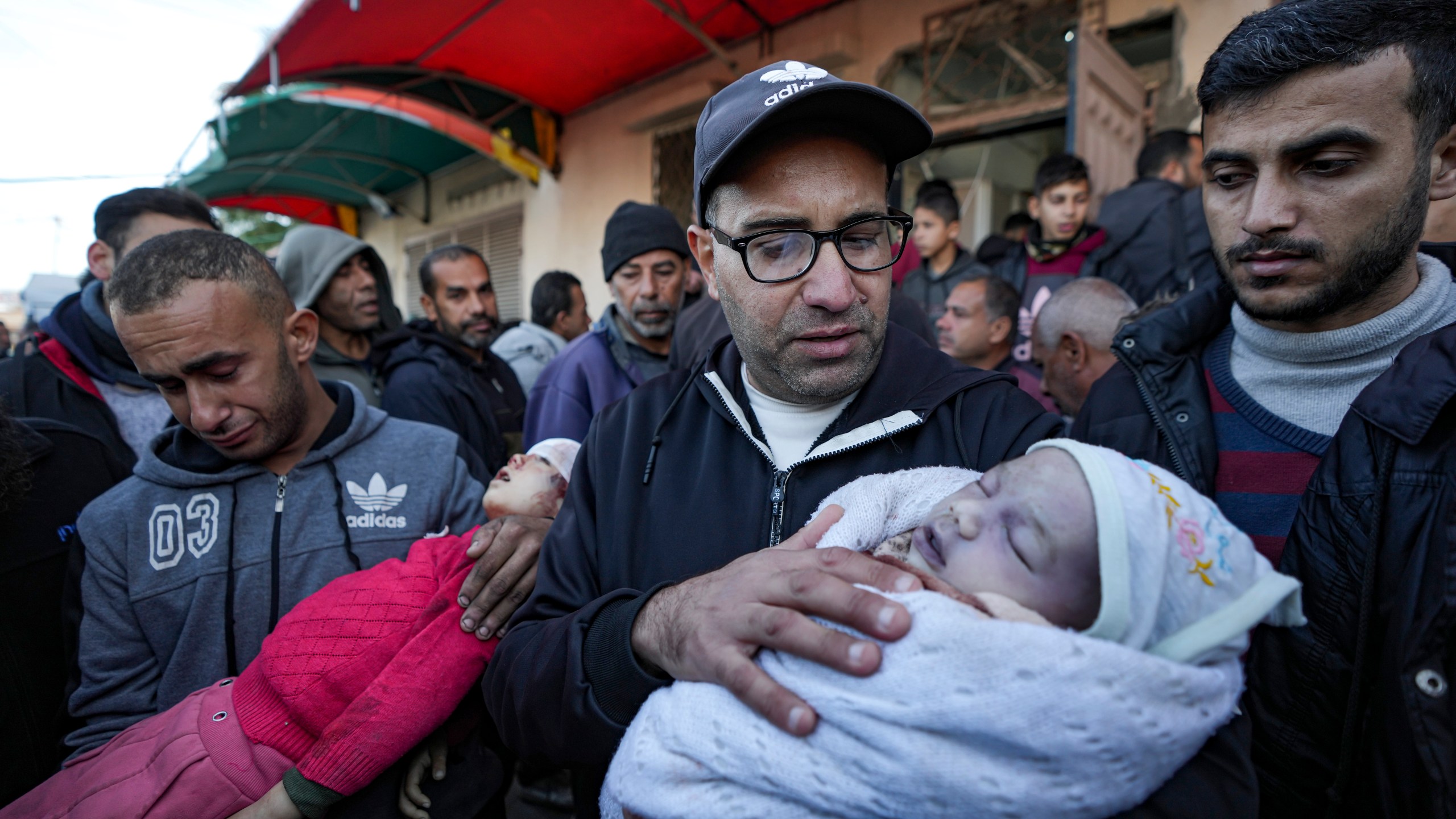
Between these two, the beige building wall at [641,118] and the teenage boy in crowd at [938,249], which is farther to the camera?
the teenage boy in crowd at [938,249]

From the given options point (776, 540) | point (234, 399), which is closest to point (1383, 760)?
point (776, 540)

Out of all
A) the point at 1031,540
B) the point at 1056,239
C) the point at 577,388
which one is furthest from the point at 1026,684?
the point at 1056,239

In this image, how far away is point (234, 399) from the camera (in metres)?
2.01

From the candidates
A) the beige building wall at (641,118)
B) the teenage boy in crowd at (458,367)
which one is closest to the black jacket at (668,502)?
the teenage boy in crowd at (458,367)

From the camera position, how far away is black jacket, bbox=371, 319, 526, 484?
11.1 feet

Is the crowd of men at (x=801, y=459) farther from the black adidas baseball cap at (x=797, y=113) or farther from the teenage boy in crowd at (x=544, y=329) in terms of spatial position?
the teenage boy in crowd at (x=544, y=329)

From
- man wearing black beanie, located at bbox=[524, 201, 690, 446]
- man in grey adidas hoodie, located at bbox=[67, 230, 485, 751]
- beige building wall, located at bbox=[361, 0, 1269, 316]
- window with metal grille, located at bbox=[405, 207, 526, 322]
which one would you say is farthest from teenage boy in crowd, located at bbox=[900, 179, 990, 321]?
window with metal grille, located at bbox=[405, 207, 526, 322]

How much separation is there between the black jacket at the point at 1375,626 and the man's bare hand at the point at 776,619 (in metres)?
0.83

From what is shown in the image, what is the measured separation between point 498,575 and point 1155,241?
417 cm

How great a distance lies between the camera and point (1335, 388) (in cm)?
157

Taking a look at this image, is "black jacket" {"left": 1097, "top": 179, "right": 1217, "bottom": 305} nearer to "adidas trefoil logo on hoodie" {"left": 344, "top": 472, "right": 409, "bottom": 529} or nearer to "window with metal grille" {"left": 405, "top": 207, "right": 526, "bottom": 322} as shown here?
"adidas trefoil logo on hoodie" {"left": 344, "top": 472, "right": 409, "bottom": 529}

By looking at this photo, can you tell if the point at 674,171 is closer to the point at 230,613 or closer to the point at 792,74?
the point at 792,74

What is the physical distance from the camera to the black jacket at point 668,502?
1.35m

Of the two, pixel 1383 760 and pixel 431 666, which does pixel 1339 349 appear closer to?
pixel 1383 760
